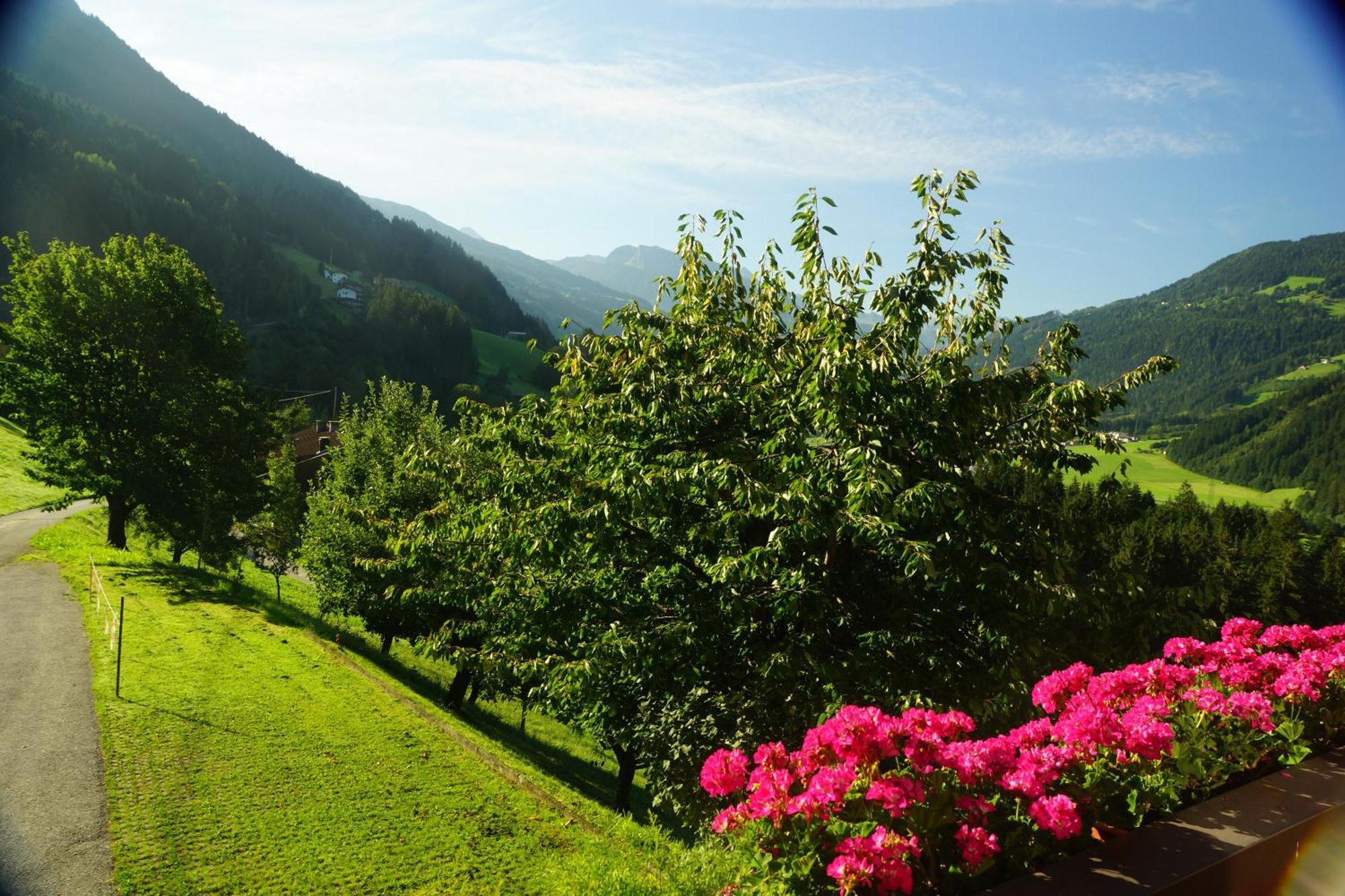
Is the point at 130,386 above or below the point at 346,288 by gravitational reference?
below

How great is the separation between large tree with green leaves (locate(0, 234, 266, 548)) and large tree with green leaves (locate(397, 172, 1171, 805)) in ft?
79.6

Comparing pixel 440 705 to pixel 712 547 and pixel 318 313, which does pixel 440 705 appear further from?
pixel 318 313

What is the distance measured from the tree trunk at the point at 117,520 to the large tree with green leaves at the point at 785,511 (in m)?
26.7

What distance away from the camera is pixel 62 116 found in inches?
6088

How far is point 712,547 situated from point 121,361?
29911 mm

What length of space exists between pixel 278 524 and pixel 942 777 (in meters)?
45.4

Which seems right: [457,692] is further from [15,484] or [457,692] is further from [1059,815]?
[15,484]

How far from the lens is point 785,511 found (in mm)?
7312

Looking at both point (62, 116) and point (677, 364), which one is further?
point (62, 116)

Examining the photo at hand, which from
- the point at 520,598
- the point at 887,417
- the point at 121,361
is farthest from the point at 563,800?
the point at 121,361

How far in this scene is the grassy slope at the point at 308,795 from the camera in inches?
354

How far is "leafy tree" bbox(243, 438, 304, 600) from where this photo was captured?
113ft

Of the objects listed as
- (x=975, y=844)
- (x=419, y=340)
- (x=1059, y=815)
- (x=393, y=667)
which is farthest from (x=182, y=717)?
(x=419, y=340)

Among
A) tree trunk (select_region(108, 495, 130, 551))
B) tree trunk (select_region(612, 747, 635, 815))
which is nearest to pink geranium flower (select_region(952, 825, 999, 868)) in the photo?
tree trunk (select_region(612, 747, 635, 815))
